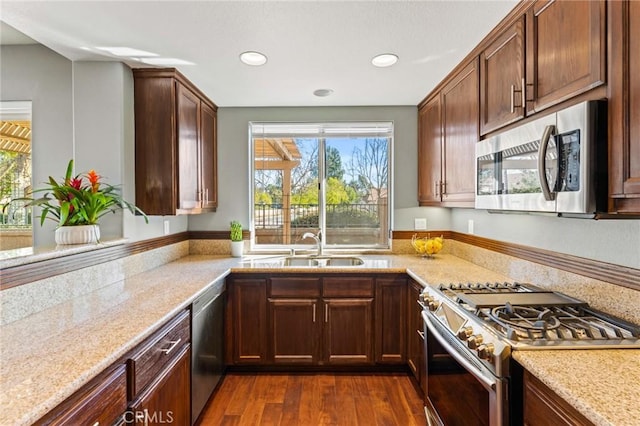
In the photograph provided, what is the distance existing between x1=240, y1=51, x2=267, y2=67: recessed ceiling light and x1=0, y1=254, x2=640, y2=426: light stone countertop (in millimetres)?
1476

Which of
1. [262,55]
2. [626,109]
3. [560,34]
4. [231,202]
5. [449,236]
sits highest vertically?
[262,55]

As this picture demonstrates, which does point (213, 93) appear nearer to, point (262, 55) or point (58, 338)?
point (262, 55)

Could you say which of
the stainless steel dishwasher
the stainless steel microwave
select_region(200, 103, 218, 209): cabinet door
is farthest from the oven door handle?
select_region(200, 103, 218, 209): cabinet door

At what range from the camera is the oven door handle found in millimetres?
1271

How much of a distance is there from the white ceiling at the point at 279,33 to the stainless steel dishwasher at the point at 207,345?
1.53m

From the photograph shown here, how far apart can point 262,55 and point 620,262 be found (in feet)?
7.13

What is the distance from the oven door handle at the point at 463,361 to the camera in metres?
1.27

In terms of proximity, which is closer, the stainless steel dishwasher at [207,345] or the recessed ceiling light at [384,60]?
the stainless steel dishwasher at [207,345]

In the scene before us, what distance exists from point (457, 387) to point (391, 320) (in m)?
1.11

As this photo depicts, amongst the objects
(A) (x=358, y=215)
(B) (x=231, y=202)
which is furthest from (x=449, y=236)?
(B) (x=231, y=202)

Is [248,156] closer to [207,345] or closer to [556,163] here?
[207,345]

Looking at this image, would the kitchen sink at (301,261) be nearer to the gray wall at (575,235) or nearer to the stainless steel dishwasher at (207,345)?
the stainless steel dishwasher at (207,345)

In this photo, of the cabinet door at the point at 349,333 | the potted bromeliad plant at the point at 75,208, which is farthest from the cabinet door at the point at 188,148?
the cabinet door at the point at 349,333

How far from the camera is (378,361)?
2.71 m
